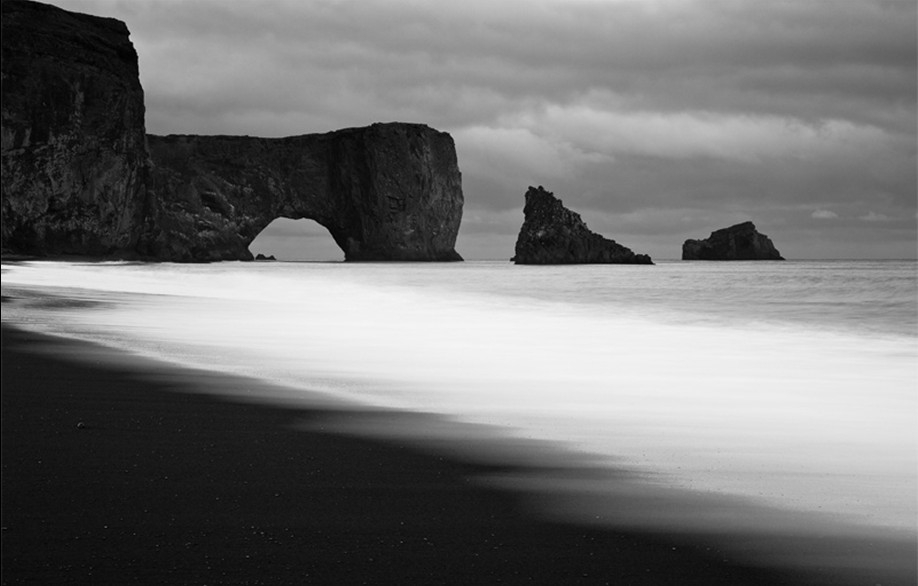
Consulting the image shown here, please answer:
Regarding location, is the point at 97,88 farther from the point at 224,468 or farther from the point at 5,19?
the point at 224,468

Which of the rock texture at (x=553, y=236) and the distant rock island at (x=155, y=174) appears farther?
the rock texture at (x=553, y=236)

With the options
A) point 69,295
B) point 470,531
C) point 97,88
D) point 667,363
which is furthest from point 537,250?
point 470,531

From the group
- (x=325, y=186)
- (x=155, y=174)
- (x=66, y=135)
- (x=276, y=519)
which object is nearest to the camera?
(x=276, y=519)

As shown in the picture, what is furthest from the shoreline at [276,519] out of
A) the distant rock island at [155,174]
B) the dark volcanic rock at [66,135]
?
the dark volcanic rock at [66,135]

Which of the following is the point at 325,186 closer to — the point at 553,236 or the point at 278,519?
the point at 553,236

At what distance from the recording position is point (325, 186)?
8900 centimetres

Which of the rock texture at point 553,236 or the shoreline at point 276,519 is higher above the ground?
the rock texture at point 553,236

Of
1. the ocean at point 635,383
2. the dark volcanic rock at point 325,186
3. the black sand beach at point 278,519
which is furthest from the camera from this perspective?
the dark volcanic rock at point 325,186

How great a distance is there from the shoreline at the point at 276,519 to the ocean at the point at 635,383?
308mm

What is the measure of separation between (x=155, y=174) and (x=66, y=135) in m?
27.8

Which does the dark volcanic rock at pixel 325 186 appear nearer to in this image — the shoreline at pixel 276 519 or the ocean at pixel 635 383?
the ocean at pixel 635 383

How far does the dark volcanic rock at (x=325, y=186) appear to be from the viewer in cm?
8362

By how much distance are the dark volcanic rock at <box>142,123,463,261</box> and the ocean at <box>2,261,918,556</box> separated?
234 feet

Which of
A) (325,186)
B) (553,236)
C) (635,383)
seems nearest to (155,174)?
(325,186)
